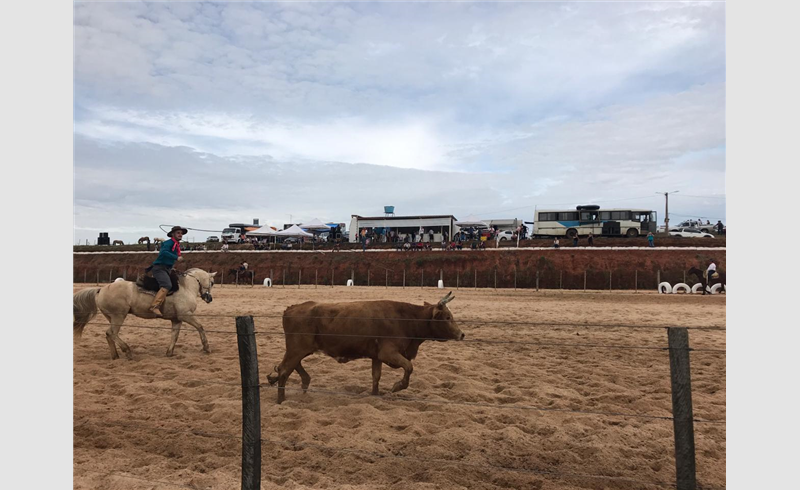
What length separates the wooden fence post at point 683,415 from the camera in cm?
386

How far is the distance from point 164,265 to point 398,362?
671 centimetres

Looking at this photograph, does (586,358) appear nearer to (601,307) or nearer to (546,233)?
(601,307)

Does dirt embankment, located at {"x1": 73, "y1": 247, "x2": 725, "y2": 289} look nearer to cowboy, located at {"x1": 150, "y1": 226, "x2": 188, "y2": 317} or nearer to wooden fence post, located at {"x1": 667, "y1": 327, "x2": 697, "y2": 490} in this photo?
cowboy, located at {"x1": 150, "y1": 226, "x2": 188, "y2": 317}

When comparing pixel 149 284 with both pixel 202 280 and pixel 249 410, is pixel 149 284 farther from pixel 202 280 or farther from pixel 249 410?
pixel 249 410

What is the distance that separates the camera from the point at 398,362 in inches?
279

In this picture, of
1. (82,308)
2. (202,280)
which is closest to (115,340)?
(82,308)

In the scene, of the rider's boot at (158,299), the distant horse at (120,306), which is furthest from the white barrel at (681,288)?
the rider's boot at (158,299)

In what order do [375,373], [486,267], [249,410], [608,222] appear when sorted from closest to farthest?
[249,410], [375,373], [486,267], [608,222]

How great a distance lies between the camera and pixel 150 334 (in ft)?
43.1

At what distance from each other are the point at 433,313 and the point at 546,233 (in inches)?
1619

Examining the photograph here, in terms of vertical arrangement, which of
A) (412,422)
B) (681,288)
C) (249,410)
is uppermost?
(249,410)

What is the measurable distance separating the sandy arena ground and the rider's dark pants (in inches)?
59.6

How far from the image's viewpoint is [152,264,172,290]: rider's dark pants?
10.9 meters

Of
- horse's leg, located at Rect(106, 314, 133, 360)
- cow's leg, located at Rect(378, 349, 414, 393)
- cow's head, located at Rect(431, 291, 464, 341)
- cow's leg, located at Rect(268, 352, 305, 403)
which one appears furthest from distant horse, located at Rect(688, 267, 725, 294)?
horse's leg, located at Rect(106, 314, 133, 360)
